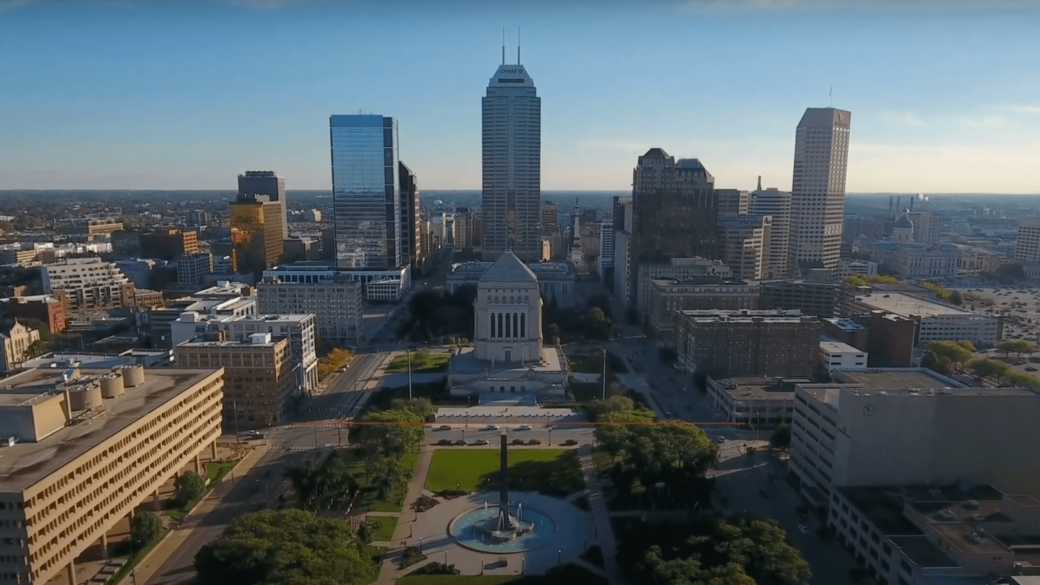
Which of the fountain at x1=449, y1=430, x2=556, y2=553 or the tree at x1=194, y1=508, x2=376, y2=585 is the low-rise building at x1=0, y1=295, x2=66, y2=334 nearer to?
the tree at x1=194, y1=508, x2=376, y2=585

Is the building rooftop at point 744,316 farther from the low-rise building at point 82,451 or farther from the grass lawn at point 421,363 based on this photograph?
the low-rise building at point 82,451

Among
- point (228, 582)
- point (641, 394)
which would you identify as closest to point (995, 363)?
point (641, 394)

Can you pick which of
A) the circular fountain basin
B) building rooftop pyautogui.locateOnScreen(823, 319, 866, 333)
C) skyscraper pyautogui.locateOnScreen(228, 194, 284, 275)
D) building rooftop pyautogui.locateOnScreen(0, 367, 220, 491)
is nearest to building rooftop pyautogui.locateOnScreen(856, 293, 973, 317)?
building rooftop pyautogui.locateOnScreen(823, 319, 866, 333)

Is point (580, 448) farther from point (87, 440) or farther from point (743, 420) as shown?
point (87, 440)

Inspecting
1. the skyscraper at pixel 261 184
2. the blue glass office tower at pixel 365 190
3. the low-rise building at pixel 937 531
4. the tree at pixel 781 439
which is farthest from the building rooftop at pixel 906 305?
the skyscraper at pixel 261 184

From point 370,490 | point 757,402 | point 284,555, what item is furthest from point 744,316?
point 284,555

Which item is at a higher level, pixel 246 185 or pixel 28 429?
pixel 246 185
